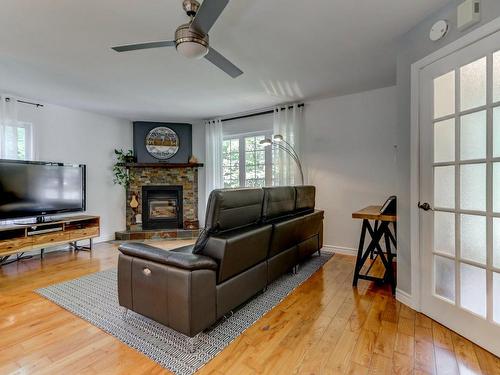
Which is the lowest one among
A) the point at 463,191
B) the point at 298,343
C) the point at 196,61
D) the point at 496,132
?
the point at 298,343

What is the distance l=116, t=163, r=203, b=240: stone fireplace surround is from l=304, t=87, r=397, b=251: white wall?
2.54m

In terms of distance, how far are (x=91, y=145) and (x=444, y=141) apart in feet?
16.9

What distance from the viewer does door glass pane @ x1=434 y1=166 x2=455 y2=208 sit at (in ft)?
6.35

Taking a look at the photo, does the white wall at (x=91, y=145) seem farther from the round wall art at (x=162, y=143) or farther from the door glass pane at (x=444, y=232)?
the door glass pane at (x=444, y=232)

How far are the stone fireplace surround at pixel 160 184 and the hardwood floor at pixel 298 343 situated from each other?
2.55 metres

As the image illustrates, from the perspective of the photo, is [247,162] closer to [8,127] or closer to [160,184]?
[160,184]

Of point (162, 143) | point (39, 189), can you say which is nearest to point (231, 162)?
point (162, 143)

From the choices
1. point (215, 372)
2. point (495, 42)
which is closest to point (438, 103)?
point (495, 42)

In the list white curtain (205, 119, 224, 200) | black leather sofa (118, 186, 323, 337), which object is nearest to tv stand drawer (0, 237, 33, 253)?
black leather sofa (118, 186, 323, 337)

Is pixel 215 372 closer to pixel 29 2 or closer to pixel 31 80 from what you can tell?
pixel 29 2

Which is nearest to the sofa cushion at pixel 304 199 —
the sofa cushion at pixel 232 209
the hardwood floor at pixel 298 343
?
the sofa cushion at pixel 232 209

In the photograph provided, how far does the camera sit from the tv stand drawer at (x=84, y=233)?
400cm

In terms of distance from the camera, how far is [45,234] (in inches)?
143

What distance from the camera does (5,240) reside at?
3.21 metres
